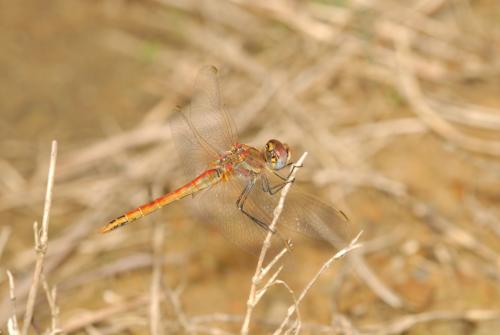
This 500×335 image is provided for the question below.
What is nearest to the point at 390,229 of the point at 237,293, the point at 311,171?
the point at 311,171

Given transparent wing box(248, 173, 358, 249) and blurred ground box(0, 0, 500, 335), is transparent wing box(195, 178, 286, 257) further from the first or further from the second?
blurred ground box(0, 0, 500, 335)

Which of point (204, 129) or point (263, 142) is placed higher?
point (263, 142)


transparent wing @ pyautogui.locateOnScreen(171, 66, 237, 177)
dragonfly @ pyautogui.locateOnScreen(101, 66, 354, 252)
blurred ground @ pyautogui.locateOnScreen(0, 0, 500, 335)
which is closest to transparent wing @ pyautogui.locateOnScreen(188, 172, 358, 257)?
dragonfly @ pyautogui.locateOnScreen(101, 66, 354, 252)

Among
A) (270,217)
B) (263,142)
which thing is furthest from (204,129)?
(263,142)

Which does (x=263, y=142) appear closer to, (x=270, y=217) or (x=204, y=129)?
(x=204, y=129)

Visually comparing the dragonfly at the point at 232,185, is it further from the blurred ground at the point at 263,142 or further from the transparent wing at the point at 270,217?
the blurred ground at the point at 263,142

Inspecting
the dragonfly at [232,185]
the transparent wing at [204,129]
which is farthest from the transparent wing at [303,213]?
the transparent wing at [204,129]
